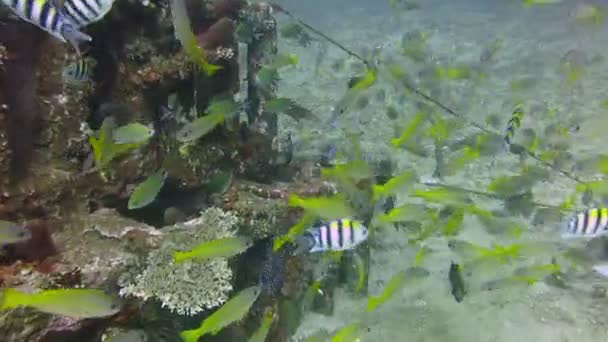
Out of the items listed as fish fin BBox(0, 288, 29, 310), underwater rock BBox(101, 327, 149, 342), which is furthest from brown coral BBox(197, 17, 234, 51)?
fish fin BBox(0, 288, 29, 310)

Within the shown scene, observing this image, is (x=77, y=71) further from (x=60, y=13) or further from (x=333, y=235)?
(x=333, y=235)

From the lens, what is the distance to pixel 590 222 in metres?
3.84

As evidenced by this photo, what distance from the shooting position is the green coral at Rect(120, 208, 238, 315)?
3.32m

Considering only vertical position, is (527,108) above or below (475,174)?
above

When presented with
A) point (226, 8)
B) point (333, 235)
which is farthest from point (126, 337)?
point (226, 8)

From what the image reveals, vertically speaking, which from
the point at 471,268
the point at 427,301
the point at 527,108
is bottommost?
the point at 427,301

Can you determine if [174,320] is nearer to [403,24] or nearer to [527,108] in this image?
[527,108]

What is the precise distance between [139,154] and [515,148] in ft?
17.7

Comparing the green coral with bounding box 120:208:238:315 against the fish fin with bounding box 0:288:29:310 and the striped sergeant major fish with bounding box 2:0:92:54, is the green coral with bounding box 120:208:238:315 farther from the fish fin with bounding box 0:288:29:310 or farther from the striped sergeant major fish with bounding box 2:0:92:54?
the striped sergeant major fish with bounding box 2:0:92:54

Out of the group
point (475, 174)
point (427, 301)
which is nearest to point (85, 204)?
point (427, 301)

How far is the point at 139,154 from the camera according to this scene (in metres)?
4.14

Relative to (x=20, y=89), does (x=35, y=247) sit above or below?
below

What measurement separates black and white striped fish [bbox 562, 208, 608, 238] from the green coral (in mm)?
2611

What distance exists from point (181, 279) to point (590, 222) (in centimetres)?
303
